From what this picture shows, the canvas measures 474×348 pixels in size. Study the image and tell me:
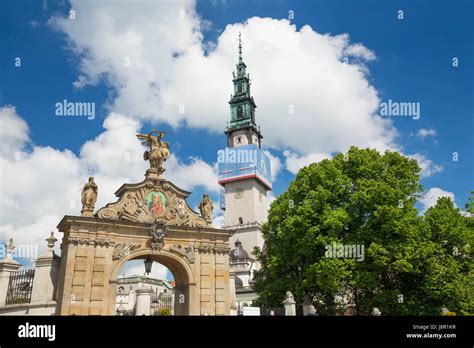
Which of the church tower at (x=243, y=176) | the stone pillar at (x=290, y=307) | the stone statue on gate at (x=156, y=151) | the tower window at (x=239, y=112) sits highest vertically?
the tower window at (x=239, y=112)

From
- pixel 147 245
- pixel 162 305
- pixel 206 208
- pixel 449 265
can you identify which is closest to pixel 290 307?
pixel 206 208

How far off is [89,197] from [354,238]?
15.2 meters

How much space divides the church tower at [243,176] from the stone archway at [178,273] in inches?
1637

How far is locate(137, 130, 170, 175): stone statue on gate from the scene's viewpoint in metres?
26.6

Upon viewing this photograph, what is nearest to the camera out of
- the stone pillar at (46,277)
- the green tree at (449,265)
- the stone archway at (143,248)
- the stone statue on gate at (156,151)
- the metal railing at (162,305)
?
the stone archway at (143,248)

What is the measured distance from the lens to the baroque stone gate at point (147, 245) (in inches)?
884

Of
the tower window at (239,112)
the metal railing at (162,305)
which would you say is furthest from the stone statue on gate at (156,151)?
the tower window at (239,112)

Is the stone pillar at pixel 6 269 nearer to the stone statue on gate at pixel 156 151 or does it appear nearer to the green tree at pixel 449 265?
the stone statue on gate at pixel 156 151

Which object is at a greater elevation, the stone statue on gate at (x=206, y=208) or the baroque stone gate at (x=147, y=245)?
the stone statue on gate at (x=206, y=208)

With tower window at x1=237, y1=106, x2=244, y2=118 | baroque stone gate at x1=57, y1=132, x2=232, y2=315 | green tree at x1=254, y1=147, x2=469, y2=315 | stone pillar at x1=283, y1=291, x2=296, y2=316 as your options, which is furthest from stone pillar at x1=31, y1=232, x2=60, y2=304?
tower window at x1=237, y1=106, x2=244, y2=118

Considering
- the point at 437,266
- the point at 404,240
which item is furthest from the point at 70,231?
the point at 437,266

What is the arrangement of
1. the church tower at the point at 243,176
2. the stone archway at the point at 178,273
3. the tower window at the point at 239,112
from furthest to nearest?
the tower window at the point at 239,112
the church tower at the point at 243,176
the stone archway at the point at 178,273

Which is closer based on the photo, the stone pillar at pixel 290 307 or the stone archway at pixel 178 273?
the stone archway at pixel 178 273
